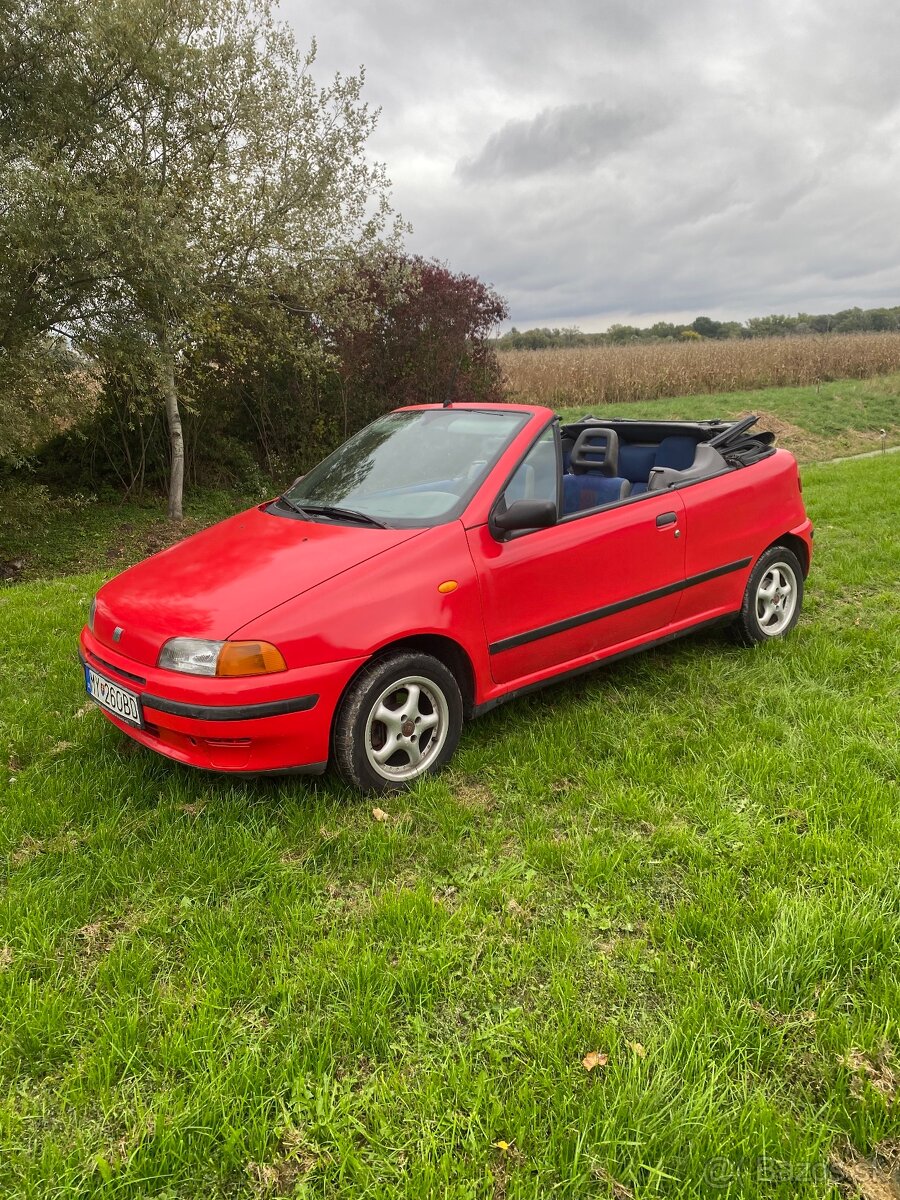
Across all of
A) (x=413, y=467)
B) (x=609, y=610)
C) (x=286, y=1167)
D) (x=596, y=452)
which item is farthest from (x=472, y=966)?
(x=596, y=452)

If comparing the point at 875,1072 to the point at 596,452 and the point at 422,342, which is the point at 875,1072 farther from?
the point at 422,342

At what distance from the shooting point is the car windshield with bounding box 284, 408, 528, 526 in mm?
3609

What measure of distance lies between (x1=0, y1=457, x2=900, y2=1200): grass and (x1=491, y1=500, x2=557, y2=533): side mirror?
3.34 feet

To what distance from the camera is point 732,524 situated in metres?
4.45

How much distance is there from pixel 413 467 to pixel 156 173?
7999 millimetres

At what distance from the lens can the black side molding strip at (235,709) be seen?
2854mm

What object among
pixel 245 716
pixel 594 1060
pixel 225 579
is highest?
pixel 225 579

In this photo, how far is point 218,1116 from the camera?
1.85 meters

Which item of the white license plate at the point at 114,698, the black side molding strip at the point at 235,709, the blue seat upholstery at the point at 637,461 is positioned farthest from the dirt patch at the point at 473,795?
the blue seat upholstery at the point at 637,461

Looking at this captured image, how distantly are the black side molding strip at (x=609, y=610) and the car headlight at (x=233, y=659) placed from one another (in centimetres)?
100

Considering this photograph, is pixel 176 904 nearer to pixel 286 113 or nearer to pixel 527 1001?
pixel 527 1001

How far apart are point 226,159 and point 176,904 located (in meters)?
10.1

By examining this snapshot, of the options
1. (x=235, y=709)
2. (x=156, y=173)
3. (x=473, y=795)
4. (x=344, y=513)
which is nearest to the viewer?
(x=235, y=709)

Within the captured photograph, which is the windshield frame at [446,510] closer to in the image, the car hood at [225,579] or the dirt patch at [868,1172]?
the car hood at [225,579]
